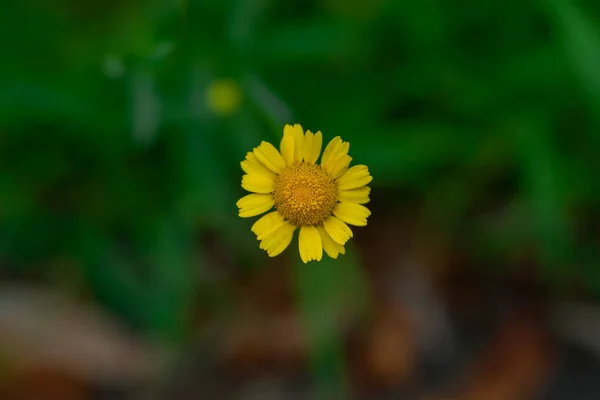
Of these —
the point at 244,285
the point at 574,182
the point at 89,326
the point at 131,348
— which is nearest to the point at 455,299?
the point at 574,182

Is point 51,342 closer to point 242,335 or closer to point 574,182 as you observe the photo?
point 242,335

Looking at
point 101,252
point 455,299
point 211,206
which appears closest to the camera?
point 211,206

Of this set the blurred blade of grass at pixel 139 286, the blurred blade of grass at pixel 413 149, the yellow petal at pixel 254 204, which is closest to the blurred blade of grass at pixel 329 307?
the blurred blade of grass at pixel 413 149

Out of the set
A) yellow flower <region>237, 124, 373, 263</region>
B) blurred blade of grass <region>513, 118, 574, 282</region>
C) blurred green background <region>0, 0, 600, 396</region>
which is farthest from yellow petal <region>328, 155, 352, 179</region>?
blurred blade of grass <region>513, 118, 574, 282</region>

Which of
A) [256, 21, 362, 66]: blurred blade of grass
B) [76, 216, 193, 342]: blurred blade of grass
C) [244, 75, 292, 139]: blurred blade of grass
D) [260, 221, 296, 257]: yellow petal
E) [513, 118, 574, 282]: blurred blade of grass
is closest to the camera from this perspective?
[260, 221, 296, 257]: yellow petal

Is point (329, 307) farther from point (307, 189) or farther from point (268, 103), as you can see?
point (307, 189)

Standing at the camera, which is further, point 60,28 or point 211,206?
point 60,28

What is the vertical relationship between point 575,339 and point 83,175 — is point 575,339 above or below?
below

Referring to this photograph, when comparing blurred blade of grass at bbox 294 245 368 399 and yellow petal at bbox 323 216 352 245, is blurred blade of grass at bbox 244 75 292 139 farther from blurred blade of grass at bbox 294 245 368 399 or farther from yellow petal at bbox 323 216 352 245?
blurred blade of grass at bbox 294 245 368 399
